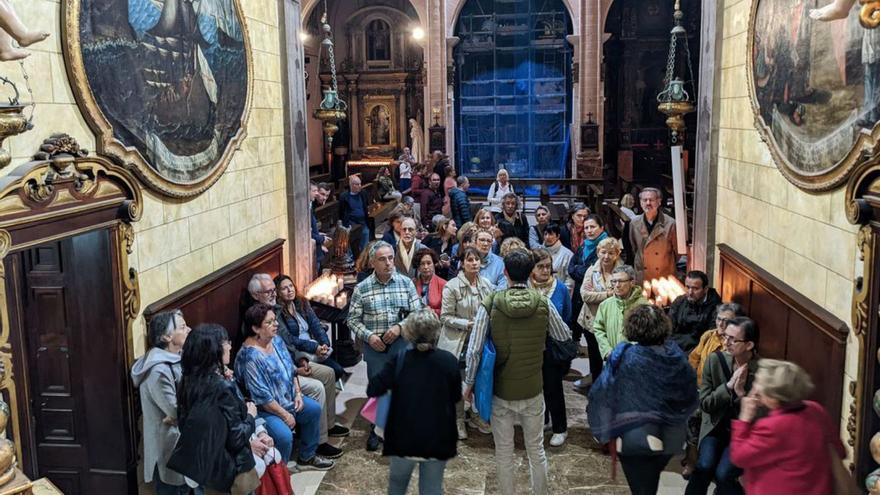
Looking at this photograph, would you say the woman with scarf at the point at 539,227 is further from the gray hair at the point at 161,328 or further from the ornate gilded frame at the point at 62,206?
the ornate gilded frame at the point at 62,206

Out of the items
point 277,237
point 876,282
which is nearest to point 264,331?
point 277,237

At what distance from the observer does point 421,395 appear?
4051 millimetres

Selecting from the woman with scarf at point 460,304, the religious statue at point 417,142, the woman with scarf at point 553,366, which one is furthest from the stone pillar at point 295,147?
the religious statue at point 417,142

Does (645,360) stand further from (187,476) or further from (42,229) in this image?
(42,229)

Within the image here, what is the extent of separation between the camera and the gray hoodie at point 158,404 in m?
4.38

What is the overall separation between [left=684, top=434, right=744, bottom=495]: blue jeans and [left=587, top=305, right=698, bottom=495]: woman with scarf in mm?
413

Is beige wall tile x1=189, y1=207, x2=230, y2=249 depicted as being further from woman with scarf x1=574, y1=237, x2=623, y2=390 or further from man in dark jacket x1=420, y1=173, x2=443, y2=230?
man in dark jacket x1=420, y1=173, x2=443, y2=230

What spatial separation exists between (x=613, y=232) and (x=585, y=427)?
21.1 ft

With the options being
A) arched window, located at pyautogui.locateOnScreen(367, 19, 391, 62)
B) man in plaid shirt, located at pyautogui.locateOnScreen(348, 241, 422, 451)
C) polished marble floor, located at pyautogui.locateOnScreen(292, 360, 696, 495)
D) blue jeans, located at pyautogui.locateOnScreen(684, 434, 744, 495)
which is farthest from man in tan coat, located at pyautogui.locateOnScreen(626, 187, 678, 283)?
arched window, located at pyautogui.locateOnScreen(367, 19, 391, 62)

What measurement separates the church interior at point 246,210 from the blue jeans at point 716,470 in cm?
59

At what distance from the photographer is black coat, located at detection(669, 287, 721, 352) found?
575cm

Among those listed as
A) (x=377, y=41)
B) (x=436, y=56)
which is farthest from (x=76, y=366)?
(x=377, y=41)

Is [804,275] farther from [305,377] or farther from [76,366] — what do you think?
[76,366]

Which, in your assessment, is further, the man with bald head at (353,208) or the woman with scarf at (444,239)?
the man with bald head at (353,208)
